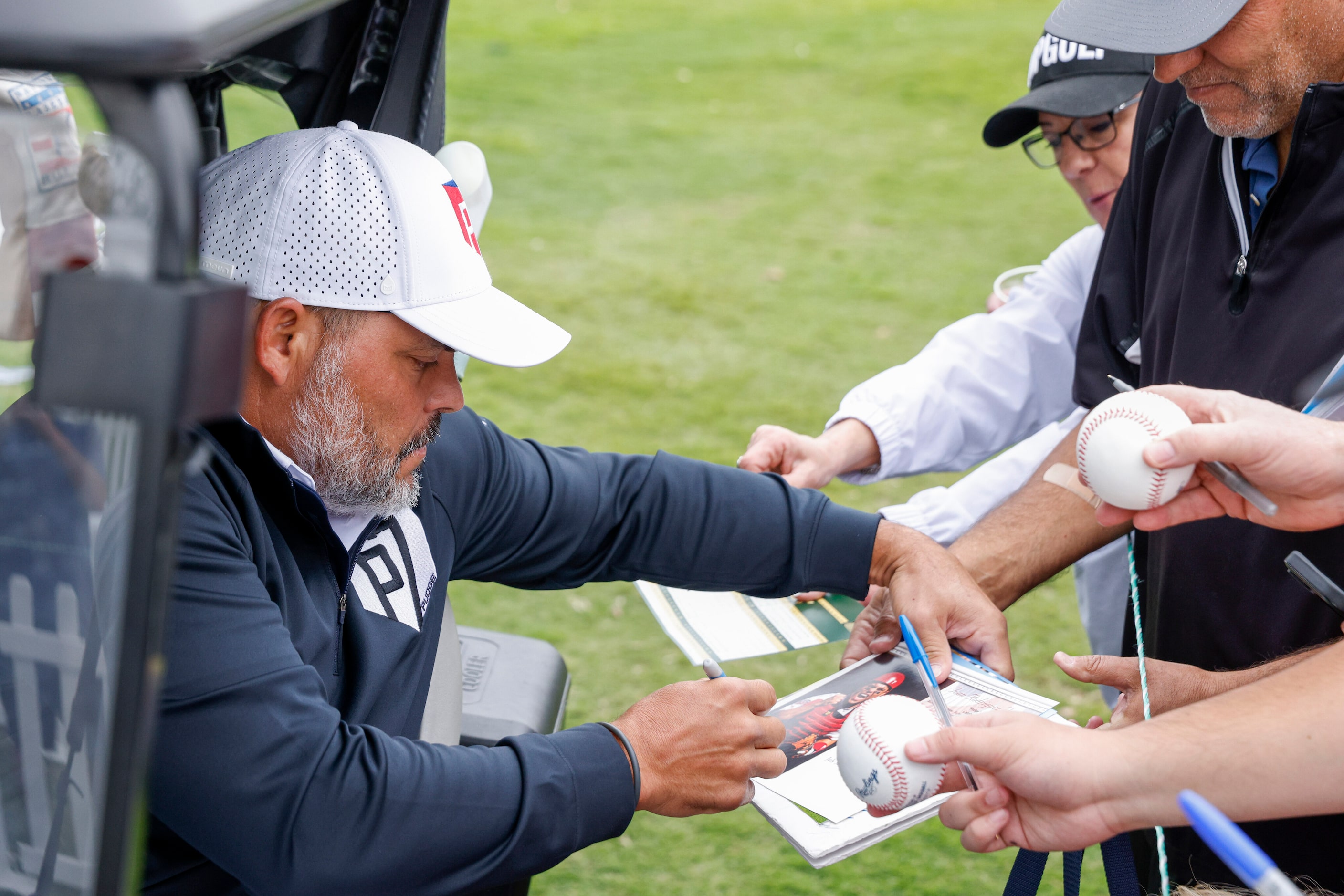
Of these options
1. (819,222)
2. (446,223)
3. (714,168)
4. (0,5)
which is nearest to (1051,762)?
(446,223)

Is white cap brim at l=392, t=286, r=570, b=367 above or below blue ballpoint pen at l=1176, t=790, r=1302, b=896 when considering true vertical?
above

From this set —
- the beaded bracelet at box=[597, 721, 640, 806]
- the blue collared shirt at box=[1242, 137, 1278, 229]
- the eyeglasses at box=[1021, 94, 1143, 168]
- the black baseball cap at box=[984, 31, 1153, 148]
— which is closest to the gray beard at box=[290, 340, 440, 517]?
the beaded bracelet at box=[597, 721, 640, 806]

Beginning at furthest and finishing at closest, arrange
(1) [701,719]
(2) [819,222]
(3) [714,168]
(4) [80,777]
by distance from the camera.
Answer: (3) [714,168], (2) [819,222], (1) [701,719], (4) [80,777]

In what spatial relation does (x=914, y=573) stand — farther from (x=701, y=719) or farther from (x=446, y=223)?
(x=446, y=223)

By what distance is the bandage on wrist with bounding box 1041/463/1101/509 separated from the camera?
235 centimetres

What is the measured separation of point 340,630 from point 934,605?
1.07 m

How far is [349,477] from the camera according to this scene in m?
1.80

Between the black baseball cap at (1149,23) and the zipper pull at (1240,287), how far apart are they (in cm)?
36

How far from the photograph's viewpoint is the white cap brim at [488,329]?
68.9 inches

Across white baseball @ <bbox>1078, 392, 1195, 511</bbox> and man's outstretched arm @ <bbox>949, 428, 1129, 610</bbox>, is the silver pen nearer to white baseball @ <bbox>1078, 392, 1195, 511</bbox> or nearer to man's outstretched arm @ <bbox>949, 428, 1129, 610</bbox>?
white baseball @ <bbox>1078, 392, 1195, 511</bbox>

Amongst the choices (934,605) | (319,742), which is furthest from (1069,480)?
(319,742)

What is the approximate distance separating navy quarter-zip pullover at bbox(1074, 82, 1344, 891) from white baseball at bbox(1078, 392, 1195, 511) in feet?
0.91

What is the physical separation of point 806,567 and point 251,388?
108 cm

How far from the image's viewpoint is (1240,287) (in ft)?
6.23
